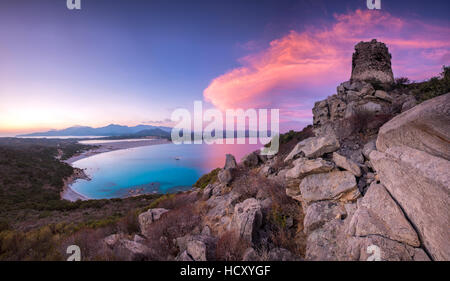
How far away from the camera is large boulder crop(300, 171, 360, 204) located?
425cm

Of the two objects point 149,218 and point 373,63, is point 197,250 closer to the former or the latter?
point 149,218

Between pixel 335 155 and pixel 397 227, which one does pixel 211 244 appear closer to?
pixel 397 227

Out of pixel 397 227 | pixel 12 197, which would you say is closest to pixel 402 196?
pixel 397 227

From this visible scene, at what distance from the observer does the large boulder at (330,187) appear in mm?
4246

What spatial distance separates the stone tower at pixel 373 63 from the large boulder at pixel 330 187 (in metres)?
14.1

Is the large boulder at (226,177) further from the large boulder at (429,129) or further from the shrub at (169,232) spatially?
the large boulder at (429,129)

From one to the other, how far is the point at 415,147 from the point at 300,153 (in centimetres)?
378

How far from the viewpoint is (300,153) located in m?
7.00

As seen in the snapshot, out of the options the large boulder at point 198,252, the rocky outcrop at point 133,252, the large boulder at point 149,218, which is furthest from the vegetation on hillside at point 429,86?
the large boulder at point 149,218

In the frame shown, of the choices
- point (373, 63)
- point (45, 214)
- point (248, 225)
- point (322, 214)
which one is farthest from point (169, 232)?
point (45, 214)

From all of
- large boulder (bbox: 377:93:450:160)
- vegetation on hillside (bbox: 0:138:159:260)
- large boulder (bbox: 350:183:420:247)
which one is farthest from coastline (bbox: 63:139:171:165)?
large boulder (bbox: 377:93:450:160)

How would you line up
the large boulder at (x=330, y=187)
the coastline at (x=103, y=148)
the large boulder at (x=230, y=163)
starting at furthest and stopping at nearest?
the coastline at (x=103, y=148), the large boulder at (x=230, y=163), the large boulder at (x=330, y=187)

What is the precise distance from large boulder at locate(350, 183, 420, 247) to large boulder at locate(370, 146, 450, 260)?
0.53 feet

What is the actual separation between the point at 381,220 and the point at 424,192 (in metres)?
0.84
